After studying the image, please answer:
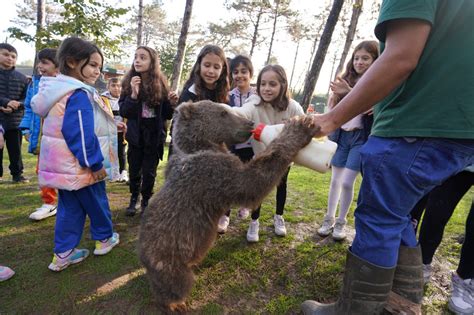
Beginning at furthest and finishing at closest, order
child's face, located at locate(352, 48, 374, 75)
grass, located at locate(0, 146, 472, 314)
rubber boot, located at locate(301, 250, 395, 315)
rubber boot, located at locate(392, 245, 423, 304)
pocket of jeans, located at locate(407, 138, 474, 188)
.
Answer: child's face, located at locate(352, 48, 374, 75)
grass, located at locate(0, 146, 472, 314)
rubber boot, located at locate(392, 245, 423, 304)
rubber boot, located at locate(301, 250, 395, 315)
pocket of jeans, located at locate(407, 138, 474, 188)

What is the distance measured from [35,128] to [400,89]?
5023 millimetres

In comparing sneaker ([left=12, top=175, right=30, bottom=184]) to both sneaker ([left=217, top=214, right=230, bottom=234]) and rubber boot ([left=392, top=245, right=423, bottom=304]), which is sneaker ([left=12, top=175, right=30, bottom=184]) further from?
rubber boot ([left=392, top=245, right=423, bottom=304])

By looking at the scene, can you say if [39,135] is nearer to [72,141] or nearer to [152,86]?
[72,141]

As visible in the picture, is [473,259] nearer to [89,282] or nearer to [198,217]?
[198,217]

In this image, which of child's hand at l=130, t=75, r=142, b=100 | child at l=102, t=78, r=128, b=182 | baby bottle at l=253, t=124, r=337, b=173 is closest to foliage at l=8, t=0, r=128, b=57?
child at l=102, t=78, r=128, b=182

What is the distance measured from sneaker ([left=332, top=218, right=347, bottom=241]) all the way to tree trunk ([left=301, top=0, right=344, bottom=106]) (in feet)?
16.3

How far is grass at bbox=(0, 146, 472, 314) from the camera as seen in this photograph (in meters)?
2.97

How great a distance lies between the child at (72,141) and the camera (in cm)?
324

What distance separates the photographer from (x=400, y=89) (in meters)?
1.92

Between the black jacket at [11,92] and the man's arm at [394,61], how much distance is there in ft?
23.5

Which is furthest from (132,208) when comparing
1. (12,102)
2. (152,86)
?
(12,102)

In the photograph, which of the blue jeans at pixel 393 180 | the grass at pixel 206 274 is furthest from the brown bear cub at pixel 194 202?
the blue jeans at pixel 393 180

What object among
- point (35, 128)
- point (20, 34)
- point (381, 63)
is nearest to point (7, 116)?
point (35, 128)

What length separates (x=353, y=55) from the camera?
4402mm
